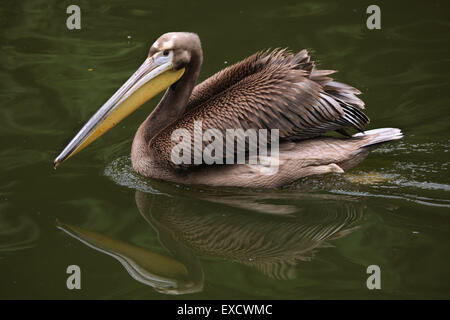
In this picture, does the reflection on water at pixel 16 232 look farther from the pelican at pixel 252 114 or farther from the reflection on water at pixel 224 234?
the pelican at pixel 252 114

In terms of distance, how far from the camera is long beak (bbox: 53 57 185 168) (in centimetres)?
582

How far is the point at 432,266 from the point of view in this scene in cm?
461

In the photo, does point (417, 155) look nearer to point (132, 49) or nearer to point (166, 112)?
point (166, 112)

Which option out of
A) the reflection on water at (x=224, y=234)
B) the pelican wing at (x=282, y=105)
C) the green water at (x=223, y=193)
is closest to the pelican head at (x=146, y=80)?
the pelican wing at (x=282, y=105)

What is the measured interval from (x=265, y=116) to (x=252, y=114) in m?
0.11

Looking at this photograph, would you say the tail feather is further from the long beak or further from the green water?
the long beak

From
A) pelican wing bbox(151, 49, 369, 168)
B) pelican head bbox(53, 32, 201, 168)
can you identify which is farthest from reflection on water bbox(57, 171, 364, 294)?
pelican head bbox(53, 32, 201, 168)

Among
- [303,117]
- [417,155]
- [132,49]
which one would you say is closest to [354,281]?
[303,117]

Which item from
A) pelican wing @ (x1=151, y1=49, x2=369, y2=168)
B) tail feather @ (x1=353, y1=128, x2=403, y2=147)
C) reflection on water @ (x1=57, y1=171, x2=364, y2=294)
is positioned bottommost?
reflection on water @ (x1=57, y1=171, x2=364, y2=294)

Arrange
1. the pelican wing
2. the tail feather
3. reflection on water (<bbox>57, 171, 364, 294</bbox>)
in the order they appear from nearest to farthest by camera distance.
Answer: reflection on water (<bbox>57, 171, 364, 294</bbox>), the pelican wing, the tail feather

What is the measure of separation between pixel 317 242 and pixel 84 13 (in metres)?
5.81

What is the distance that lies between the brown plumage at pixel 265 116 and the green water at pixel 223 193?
5.4 inches

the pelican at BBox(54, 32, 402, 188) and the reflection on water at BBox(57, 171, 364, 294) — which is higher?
the pelican at BBox(54, 32, 402, 188)

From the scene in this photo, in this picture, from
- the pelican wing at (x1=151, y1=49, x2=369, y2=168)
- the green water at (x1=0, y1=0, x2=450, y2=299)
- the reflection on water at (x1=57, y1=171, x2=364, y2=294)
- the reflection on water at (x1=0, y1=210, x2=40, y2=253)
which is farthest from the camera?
the pelican wing at (x1=151, y1=49, x2=369, y2=168)
